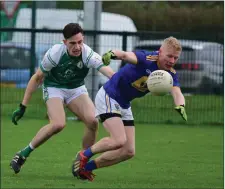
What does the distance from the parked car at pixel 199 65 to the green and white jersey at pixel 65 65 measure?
7.70 m

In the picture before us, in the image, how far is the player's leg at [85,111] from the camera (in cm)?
1157

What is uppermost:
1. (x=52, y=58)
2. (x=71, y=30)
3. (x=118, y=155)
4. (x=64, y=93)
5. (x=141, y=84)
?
(x=71, y=30)

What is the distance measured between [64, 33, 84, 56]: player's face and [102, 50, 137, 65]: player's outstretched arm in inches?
46.5

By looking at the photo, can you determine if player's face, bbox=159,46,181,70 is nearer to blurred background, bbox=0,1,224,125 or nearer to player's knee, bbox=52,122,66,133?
player's knee, bbox=52,122,66,133

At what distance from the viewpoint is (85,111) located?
38.1ft

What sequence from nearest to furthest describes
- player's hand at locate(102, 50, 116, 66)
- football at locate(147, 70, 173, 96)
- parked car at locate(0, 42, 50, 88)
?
player's hand at locate(102, 50, 116, 66) < football at locate(147, 70, 173, 96) < parked car at locate(0, 42, 50, 88)

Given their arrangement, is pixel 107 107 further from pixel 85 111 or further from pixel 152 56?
pixel 85 111

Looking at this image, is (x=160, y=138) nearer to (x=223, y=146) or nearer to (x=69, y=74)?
(x=223, y=146)

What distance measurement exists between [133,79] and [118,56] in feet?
2.33

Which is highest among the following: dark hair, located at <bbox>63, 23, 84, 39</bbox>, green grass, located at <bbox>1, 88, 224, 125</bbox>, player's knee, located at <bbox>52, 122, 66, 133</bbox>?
dark hair, located at <bbox>63, 23, 84, 39</bbox>

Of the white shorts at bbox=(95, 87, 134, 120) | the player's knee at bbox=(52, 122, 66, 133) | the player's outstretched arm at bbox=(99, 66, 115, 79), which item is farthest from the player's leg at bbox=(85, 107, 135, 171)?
the player's knee at bbox=(52, 122, 66, 133)

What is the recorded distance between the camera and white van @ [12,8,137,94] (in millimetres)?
19250

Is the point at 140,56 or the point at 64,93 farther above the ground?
the point at 140,56

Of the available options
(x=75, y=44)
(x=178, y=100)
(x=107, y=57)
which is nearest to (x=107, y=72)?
(x=75, y=44)
